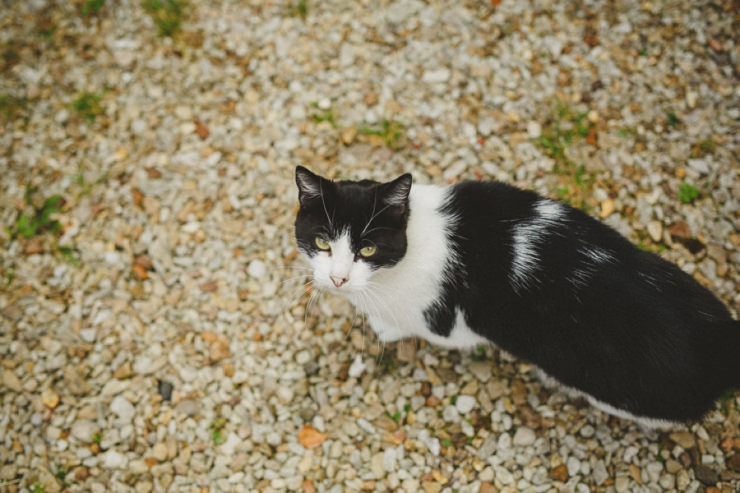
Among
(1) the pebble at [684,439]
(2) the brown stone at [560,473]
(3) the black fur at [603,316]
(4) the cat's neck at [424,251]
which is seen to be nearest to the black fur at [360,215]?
(4) the cat's neck at [424,251]

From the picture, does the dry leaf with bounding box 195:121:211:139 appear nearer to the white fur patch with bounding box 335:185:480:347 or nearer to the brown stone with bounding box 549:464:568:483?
the white fur patch with bounding box 335:185:480:347

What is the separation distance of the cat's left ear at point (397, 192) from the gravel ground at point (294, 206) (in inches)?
36.7

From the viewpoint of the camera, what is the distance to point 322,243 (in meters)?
2.26

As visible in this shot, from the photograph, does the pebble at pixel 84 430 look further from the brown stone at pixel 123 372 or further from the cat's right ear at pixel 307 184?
the cat's right ear at pixel 307 184

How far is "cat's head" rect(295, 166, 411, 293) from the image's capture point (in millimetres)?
2203

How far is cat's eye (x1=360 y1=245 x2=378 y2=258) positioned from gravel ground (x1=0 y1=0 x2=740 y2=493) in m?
0.77

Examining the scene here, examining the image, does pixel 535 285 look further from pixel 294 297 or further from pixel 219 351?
pixel 219 351

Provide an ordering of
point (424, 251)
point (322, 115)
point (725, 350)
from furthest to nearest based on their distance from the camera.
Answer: point (322, 115) → point (424, 251) → point (725, 350)

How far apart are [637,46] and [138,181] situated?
12.9ft

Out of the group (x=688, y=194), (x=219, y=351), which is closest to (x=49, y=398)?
(x=219, y=351)

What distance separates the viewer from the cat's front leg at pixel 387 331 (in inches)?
114

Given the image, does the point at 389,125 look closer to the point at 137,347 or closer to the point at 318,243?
the point at 318,243

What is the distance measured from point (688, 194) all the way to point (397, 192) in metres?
2.32

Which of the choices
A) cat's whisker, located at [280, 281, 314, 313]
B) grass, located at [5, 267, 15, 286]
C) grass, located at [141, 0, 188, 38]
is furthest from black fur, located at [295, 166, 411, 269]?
grass, located at [141, 0, 188, 38]
